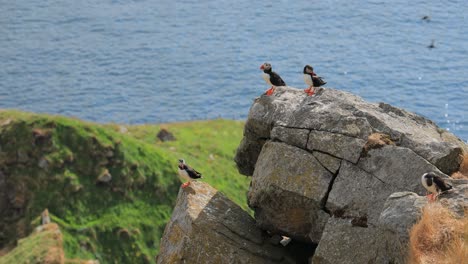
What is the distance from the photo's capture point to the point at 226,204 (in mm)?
32000

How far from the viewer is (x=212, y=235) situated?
29.2 meters

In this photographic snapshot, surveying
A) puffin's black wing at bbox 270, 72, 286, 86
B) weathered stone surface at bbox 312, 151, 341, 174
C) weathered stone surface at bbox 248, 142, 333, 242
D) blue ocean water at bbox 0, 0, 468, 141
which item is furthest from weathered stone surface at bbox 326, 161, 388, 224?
blue ocean water at bbox 0, 0, 468, 141

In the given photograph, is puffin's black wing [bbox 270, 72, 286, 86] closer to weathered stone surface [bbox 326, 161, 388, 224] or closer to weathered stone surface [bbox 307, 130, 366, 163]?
weathered stone surface [bbox 307, 130, 366, 163]

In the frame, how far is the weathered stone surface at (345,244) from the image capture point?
25311mm

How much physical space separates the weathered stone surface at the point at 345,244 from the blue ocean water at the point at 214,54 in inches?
3901

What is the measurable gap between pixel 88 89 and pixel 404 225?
414ft

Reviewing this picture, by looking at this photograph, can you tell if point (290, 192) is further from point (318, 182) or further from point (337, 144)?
point (337, 144)

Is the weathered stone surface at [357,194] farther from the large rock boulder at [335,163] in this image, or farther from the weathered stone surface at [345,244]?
the weathered stone surface at [345,244]

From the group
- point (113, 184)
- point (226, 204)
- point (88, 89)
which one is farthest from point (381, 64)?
point (226, 204)

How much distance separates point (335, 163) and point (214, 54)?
123906 mm

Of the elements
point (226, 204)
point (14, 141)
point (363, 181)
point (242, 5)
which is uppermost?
point (363, 181)

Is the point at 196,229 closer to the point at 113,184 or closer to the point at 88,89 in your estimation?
the point at 113,184

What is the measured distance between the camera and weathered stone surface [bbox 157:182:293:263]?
2878 cm

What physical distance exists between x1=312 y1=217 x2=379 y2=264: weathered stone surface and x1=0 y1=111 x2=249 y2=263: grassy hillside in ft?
135
